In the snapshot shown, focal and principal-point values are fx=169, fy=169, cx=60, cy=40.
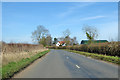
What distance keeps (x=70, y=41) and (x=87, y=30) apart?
159 ft

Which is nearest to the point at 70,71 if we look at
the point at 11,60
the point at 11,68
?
the point at 11,68

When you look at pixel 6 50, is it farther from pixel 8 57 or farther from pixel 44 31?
pixel 44 31

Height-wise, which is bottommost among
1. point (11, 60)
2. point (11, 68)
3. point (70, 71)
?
point (70, 71)

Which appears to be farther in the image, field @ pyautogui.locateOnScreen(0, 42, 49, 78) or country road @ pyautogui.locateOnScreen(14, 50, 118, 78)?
field @ pyautogui.locateOnScreen(0, 42, 49, 78)

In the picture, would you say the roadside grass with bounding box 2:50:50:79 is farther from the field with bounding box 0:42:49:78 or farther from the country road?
the country road

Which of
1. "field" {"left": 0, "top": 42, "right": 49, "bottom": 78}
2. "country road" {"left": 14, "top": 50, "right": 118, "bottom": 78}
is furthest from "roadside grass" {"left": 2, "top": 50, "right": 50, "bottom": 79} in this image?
"country road" {"left": 14, "top": 50, "right": 118, "bottom": 78}

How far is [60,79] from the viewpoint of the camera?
8758 mm

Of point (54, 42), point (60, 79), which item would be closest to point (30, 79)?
point (60, 79)

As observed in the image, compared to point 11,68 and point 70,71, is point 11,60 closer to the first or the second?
point 11,68

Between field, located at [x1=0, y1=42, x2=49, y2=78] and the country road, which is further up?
field, located at [x1=0, y1=42, x2=49, y2=78]

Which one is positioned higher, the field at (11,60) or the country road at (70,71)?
the field at (11,60)

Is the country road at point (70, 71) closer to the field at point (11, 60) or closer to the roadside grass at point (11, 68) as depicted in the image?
the roadside grass at point (11, 68)

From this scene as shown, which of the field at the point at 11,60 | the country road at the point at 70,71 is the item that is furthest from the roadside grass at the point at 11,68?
the country road at the point at 70,71

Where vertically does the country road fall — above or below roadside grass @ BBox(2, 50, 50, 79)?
below
